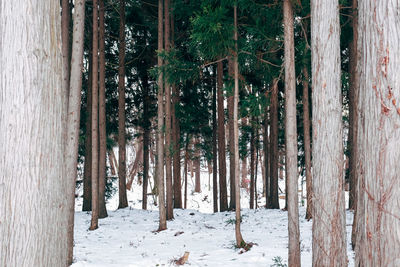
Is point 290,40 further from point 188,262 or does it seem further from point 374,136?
point 188,262

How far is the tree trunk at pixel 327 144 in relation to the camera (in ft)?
16.6

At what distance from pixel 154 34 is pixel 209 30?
9508 mm

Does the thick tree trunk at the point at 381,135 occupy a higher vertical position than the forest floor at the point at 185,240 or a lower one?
higher

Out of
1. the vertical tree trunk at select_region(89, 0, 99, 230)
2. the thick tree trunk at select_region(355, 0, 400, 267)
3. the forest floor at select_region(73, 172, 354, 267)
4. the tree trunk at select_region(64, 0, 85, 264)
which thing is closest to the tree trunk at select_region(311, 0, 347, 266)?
the forest floor at select_region(73, 172, 354, 267)

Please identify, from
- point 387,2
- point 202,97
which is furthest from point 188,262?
point 202,97

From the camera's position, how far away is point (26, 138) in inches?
102

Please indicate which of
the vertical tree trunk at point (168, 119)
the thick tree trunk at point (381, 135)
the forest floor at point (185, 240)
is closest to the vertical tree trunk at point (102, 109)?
the forest floor at point (185, 240)

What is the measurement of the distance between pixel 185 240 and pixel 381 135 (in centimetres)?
892

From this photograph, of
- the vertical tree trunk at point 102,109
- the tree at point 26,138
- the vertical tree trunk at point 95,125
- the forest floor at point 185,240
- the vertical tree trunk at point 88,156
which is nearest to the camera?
the tree at point 26,138

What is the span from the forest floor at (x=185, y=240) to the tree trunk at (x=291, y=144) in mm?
618

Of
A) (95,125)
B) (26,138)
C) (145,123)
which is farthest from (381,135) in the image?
(145,123)

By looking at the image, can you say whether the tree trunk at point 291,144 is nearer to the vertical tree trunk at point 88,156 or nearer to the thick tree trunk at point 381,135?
the thick tree trunk at point 381,135

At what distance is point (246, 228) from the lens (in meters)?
12.3

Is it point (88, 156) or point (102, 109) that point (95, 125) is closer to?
point (102, 109)
